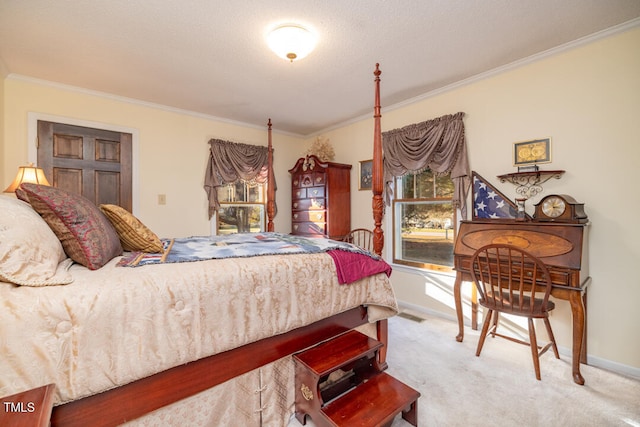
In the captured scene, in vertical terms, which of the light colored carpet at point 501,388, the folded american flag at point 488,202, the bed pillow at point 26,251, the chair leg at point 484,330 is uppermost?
the folded american flag at point 488,202

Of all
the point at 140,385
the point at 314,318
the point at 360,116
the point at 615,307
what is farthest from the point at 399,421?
the point at 360,116

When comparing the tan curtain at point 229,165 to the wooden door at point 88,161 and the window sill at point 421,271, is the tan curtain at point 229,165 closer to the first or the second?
the wooden door at point 88,161

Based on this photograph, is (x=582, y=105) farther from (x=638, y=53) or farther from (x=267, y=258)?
(x=267, y=258)

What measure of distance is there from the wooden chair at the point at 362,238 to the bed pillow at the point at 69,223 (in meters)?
3.03

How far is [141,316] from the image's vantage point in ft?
3.47

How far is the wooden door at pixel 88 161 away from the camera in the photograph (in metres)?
2.87

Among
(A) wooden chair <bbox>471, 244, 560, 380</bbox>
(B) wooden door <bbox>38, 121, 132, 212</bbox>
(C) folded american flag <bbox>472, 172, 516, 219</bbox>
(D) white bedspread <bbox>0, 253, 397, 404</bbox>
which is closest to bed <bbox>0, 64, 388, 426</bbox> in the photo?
(D) white bedspread <bbox>0, 253, 397, 404</bbox>

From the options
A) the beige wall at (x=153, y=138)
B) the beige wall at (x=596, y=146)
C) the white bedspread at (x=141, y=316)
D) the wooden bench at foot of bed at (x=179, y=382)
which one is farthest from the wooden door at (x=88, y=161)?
the beige wall at (x=596, y=146)

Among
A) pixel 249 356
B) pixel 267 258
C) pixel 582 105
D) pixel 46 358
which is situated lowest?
pixel 249 356

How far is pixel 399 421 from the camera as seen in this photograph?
152 centimetres

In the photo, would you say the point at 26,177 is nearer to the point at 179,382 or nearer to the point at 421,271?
the point at 179,382

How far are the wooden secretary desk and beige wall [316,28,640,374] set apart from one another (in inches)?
5.4

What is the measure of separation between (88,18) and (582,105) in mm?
3751

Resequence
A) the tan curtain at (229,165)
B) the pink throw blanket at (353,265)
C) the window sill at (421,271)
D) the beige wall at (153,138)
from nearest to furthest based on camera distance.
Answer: the pink throw blanket at (353,265)
the beige wall at (153,138)
the window sill at (421,271)
the tan curtain at (229,165)
